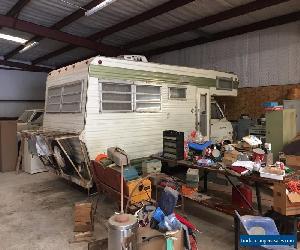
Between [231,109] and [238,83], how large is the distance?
3.27ft

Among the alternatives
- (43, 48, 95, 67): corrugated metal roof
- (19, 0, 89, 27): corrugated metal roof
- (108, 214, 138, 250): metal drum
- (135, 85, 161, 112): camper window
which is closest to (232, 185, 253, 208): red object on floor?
(108, 214, 138, 250): metal drum

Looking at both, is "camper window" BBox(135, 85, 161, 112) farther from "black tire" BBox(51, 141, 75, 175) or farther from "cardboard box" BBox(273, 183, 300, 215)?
"cardboard box" BBox(273, 183, 300, 215)

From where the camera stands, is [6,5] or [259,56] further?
[259,56]

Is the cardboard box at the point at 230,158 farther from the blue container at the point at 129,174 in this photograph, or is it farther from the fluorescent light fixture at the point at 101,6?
the fluorescent light fixture at the point at 101,6

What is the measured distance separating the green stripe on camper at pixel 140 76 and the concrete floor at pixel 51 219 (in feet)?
8.45

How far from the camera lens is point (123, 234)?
2721mm

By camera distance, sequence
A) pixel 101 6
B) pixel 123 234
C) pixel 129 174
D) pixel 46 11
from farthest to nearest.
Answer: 1. pixel 46 11
2. pixel 101 6
3. pixel 129 174
4. pixel 123 234

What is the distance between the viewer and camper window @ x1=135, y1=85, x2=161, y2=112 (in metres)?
6.03

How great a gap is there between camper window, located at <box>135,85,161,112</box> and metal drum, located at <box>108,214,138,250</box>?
3.46 metres

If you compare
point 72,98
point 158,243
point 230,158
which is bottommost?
point 158,243

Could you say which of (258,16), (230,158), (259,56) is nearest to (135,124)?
(230,158)

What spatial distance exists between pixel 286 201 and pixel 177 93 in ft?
13.7

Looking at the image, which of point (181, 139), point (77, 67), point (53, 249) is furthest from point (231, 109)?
point (53, 249)

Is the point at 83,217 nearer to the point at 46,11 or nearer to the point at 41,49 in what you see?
the point at 46,11
